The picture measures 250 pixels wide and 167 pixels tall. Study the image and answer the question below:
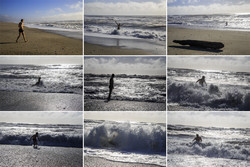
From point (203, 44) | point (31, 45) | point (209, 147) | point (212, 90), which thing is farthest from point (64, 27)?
point (209, 147)

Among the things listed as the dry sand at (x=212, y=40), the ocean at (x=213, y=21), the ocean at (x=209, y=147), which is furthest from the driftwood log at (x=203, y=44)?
the ocean at (x=209, y=147)

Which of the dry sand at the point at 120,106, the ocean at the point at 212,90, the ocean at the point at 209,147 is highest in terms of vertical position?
the ocean at the point at 212,90

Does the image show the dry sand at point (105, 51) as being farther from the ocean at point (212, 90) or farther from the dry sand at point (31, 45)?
the ocean at point (212, 90)

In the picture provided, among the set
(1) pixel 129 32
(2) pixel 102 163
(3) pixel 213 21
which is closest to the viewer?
(2) pixel 102 163

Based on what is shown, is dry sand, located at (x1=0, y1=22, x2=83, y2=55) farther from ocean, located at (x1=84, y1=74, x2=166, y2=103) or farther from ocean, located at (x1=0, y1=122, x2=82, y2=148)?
ocean, located at (x1=0, y1=122, x2=82, y2=148)

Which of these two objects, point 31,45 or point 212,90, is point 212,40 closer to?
point 212,90
